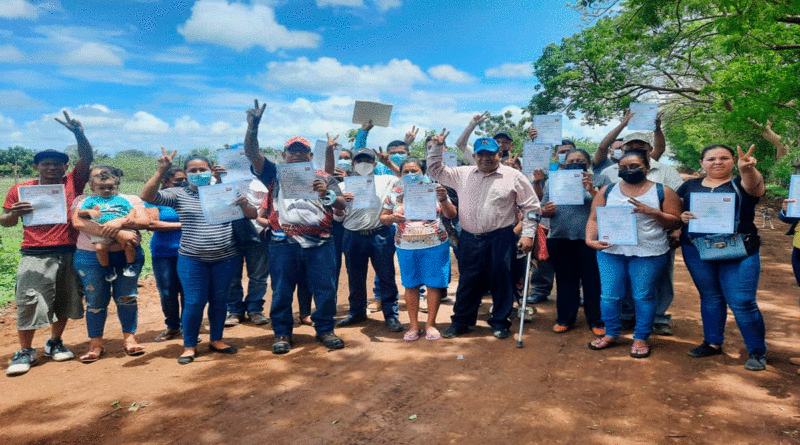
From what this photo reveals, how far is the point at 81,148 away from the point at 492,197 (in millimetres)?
3887

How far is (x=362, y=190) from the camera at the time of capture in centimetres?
485

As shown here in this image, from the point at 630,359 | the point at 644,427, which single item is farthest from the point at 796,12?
the point at 644,427

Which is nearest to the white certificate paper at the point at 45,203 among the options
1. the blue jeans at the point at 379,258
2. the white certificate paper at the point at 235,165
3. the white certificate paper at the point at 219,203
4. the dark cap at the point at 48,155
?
the dark cap at the point at 48,155

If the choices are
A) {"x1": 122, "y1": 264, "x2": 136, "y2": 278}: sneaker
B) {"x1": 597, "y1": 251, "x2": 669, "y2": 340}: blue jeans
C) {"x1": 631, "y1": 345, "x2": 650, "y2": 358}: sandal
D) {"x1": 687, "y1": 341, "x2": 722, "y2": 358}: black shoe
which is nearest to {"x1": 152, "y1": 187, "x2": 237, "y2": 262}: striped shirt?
{"x1": 122, "y1": 264, "x2": 136, "y2": 278}: sneaker

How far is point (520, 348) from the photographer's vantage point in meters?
4.88

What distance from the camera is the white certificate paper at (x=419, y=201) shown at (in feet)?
15.7

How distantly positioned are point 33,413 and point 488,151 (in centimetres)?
424

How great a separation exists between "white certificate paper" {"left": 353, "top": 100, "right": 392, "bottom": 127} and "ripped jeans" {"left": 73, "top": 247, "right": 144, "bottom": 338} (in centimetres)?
273

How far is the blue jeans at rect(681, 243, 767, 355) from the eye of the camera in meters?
4.03

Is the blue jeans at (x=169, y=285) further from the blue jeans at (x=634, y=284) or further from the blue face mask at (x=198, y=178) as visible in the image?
the blue jeans at (x=634, y=284)

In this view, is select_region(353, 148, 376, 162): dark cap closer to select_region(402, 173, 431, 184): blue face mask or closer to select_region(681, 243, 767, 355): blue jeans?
select_region(402, 173, 431, 184): blue face mask

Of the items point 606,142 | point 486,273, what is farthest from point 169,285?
point 606,142

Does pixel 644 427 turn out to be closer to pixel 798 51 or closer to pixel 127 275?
pixel 127 275

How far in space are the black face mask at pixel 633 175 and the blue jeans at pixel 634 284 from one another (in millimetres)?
678
